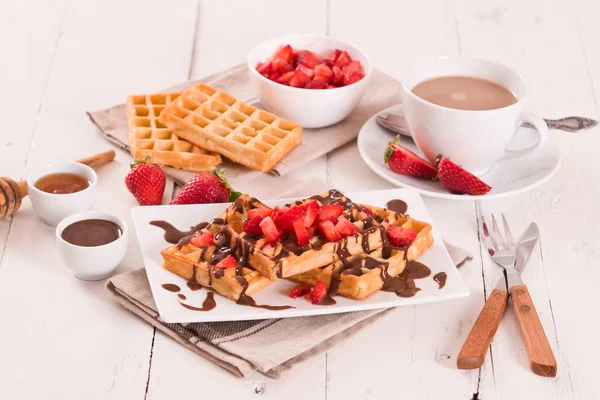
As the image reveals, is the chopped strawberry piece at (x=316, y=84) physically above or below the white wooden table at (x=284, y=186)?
above

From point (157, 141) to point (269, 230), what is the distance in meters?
0.90

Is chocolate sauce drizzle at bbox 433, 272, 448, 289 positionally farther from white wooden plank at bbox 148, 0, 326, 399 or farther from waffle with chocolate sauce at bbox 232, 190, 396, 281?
white wooden plank at bbox 148, 0, 326, 399

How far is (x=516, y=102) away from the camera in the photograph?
3289mm

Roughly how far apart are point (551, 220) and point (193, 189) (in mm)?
1214

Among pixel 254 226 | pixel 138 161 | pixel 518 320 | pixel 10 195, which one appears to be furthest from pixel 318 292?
pixel 10 195

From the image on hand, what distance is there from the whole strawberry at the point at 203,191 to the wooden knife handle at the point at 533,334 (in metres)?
0.97

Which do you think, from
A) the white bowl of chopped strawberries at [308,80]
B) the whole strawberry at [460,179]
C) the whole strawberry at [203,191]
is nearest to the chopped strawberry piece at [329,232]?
the whole strawberry at [203,191]

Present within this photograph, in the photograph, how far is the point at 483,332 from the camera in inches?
101

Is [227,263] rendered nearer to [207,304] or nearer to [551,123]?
[207,304]

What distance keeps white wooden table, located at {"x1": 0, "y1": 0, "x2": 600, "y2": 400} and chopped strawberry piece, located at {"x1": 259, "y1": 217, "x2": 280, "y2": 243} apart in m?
0.36

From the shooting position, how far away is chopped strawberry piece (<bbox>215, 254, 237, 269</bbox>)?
2.58 meters

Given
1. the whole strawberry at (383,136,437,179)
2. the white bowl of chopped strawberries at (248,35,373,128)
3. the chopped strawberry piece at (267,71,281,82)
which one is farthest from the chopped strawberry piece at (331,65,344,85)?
the whole strawberry at (383,136,437,179)

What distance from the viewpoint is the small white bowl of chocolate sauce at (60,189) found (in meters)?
2.97

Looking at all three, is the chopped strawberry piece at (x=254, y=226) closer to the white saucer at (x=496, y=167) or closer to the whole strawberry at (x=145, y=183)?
the whole strawberry at (x=145, y=183)
